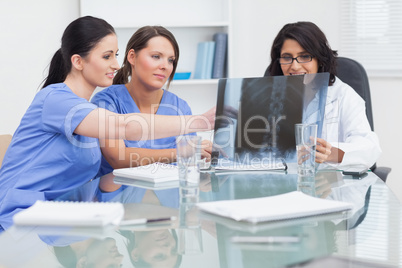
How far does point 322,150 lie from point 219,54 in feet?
5.40

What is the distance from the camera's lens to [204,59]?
3248 millimetres

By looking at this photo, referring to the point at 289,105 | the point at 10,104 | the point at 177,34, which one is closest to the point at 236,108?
the point at 289,105

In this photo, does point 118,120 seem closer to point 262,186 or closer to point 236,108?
point 236,108

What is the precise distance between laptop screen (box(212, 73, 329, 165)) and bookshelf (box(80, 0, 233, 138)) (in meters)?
1.58

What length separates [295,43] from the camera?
2303 millimetres

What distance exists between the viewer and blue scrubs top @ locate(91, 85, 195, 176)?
2.15m

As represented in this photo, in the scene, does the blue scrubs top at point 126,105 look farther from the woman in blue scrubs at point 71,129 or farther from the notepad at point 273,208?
the notepad at point 273,208

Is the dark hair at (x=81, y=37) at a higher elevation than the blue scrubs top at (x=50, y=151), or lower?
higher

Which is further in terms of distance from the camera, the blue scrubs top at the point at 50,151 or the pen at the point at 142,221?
the blue scrubs top at the point at 50,151

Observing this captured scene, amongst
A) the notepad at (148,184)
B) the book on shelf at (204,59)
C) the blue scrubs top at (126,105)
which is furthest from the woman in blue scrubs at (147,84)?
the book on shelf at (204,59)

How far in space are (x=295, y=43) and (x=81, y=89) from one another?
1.00 metres

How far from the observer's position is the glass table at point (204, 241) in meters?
0.87

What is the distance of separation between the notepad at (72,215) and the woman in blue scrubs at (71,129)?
0.49 metres

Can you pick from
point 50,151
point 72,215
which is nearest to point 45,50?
point 50,151
